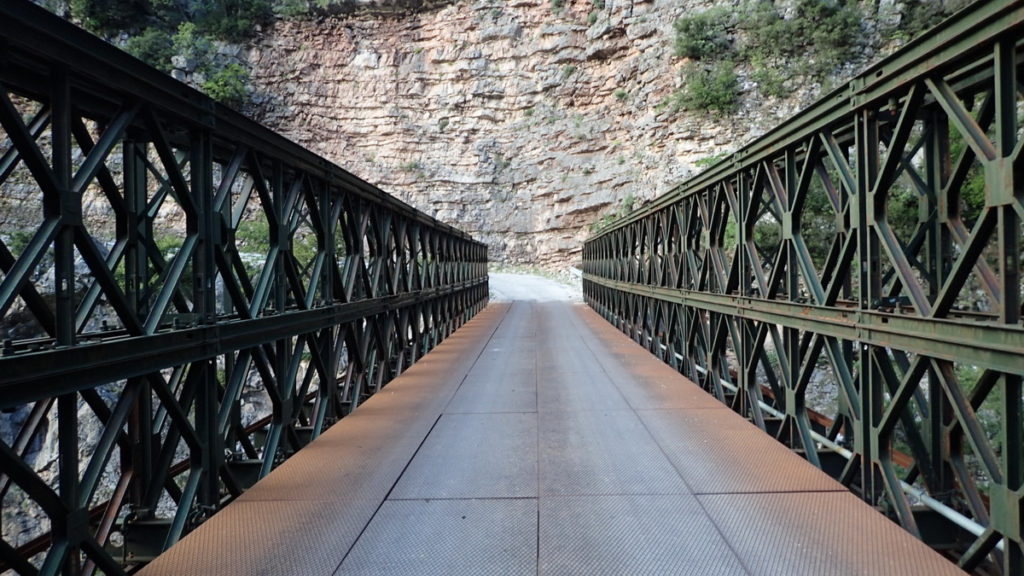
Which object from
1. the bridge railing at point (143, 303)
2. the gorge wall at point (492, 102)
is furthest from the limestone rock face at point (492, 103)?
the bridge railing at point (143, 303)

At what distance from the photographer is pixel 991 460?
8.26 feet

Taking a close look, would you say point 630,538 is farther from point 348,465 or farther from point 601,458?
point 348,465

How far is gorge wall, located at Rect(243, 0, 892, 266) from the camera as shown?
3672cm

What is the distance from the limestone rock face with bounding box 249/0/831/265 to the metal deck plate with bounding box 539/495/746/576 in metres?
32.8

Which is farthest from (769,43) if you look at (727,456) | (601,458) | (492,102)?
(601,458)

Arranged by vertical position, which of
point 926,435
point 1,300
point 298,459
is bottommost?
point 298,459

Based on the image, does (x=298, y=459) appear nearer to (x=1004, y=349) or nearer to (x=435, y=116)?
(x=1004, y=349)

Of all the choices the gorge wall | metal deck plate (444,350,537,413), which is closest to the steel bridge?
metal deck plate (444,350,537,413)

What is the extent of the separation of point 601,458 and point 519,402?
2006 millimetres

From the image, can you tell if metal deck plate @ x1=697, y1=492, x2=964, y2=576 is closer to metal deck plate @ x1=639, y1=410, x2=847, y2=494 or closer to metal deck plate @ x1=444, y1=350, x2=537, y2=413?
metal deck plate @ x1=639, y1=410, x2=847, y2=494

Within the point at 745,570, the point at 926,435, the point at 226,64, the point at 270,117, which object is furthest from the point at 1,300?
the point at 226,64

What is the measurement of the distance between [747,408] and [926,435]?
1.94 metres

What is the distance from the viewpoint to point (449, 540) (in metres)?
3.13

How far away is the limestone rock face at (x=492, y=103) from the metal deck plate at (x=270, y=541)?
3331 centimetres
